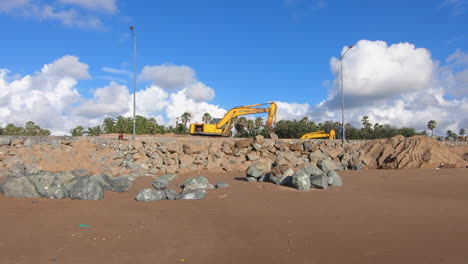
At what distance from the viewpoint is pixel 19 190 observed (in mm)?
9016

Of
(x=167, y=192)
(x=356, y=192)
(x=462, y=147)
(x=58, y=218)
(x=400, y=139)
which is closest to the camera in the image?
(x=58, y=218)

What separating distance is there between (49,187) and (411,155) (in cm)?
1936

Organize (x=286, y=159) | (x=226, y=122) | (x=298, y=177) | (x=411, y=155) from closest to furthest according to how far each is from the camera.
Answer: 1. (x=298, y=177)
2. (x=286, y=159)
3. (x=411, y=155)
4. (x=226, y=122)

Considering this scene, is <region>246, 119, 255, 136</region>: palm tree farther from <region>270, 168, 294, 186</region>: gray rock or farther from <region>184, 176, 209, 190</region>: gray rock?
<region>184, 176, 209, 190</region>: gray rock

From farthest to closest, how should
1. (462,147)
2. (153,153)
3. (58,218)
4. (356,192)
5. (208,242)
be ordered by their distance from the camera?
(462,147), (153,153), (356,192), (58,218), (208,242)

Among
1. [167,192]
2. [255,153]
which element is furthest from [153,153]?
[167,192]

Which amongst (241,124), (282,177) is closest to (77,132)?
(241,124)

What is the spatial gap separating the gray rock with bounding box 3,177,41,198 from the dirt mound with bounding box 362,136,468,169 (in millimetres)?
18389

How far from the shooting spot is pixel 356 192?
34.6ft

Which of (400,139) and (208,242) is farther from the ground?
(400,139)

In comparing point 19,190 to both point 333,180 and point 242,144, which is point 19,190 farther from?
point 242,144

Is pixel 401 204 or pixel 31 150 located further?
pixel 31 150

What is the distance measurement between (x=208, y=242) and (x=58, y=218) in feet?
12.3

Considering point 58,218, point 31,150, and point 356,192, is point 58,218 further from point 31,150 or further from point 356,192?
point 31,150
